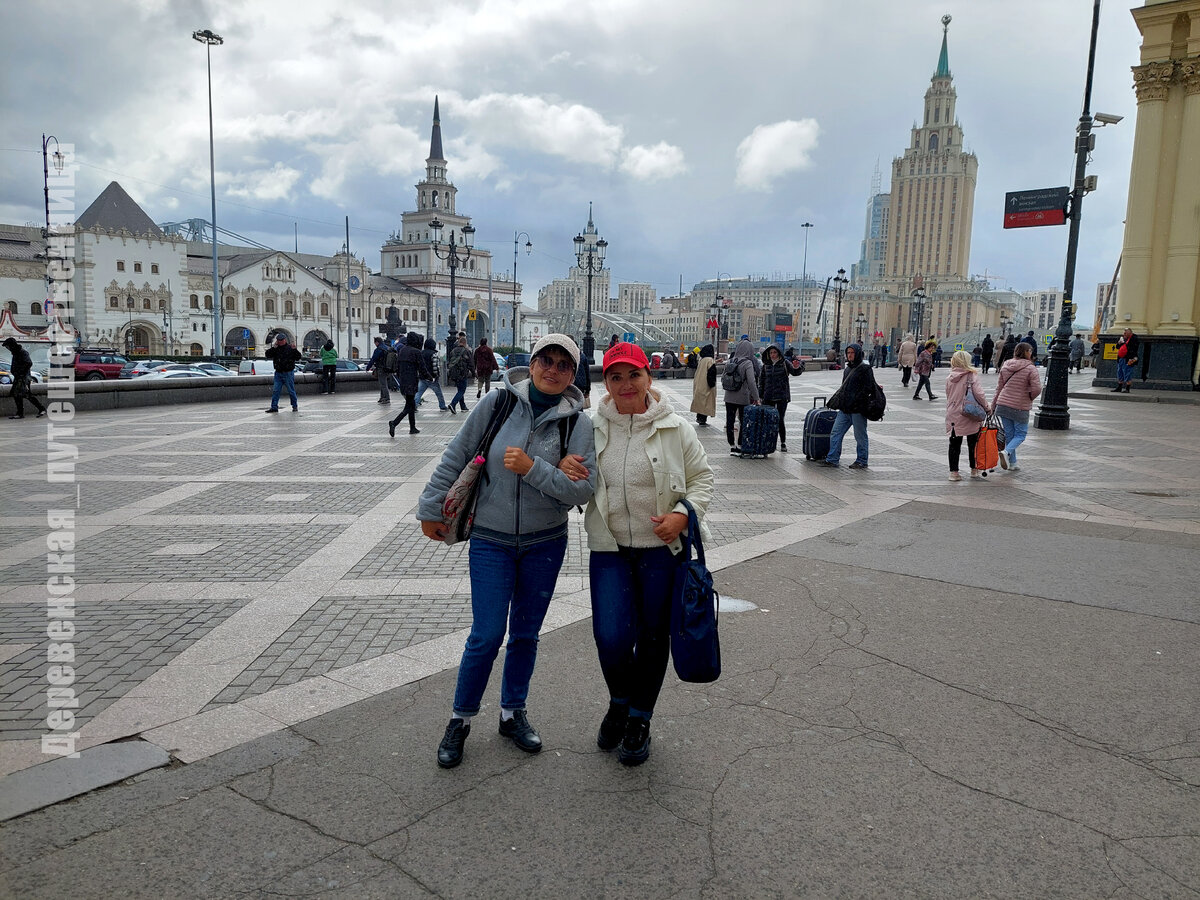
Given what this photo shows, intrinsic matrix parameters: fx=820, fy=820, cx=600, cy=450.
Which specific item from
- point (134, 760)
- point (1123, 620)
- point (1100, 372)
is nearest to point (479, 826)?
point (134, 760)

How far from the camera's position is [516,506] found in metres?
3.35

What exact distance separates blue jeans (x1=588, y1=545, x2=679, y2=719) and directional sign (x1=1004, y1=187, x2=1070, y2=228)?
1863 cm

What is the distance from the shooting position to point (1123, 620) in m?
5.20

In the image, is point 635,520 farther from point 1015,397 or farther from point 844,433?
point 1015,397

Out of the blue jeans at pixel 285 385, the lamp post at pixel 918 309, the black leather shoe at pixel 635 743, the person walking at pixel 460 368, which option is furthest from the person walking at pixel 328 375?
the lamp post at pixel 918 309

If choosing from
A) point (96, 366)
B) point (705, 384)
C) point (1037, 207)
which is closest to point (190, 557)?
point (705, 384)

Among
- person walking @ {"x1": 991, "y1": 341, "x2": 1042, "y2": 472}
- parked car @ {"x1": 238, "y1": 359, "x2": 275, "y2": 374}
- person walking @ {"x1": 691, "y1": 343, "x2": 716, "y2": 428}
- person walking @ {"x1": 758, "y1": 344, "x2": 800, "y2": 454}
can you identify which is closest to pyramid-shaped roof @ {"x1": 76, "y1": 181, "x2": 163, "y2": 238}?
parked car @ {"x1": 238, "y1": 359, "x2": 275, "y2": 374}

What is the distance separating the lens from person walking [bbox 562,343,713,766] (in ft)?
10.9

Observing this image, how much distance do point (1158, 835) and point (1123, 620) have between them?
265 centimetres

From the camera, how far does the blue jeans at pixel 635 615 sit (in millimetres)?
3352

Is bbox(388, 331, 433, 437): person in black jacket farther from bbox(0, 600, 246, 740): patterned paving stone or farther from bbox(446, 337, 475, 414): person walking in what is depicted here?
bbox(0, 600, 246, 740): patterned paving stone

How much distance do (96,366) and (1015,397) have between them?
115ft

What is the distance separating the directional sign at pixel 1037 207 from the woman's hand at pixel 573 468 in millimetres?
18732

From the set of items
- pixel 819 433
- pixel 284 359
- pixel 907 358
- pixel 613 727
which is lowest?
pixel 613 727
